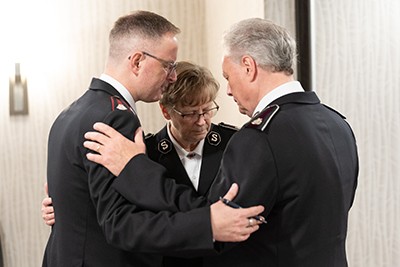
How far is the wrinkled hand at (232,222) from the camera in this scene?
193 centimetres

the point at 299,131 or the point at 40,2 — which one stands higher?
the point at 40,2

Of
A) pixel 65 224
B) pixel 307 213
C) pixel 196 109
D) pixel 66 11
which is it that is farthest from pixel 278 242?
pixel 66 11

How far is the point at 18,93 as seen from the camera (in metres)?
4.13

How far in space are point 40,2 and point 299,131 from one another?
2.60 m

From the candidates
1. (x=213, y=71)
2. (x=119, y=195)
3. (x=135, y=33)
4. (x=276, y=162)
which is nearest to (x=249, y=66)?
(x=276, y=162)

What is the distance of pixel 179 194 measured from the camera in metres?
2.08

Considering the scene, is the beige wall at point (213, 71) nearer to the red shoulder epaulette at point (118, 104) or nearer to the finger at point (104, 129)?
the red shoulder epaulette at point (118, 104)

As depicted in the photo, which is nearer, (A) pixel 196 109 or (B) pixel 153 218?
(B) pixel 153 218

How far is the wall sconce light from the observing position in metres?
4.12

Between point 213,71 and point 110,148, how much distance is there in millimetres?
2296

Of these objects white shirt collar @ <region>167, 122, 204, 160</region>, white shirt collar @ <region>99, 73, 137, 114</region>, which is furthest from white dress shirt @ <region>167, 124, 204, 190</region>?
white shirt collar @ <region>99, 73, 137, 114</region>

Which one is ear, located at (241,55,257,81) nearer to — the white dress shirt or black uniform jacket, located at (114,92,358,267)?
black uniform jacket, located at (114,92,358,267)

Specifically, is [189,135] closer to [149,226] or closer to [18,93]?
[149,226]

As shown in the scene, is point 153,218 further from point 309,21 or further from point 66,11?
point 66,11
